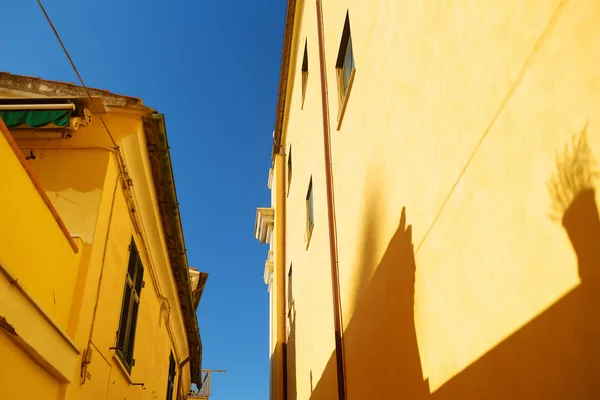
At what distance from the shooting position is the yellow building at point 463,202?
2.83 meters

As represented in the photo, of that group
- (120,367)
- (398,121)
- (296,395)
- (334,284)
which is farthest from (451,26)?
(296,395)

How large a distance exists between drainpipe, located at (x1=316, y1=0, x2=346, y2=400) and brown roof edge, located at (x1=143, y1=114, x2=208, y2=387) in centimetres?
244

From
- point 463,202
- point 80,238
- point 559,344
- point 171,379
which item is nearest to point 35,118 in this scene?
point 80,238

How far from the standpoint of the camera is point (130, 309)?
26.3ft

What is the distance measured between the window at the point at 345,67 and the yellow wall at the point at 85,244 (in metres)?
2.91

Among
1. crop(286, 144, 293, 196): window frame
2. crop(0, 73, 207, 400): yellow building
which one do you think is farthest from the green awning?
crop(286, 144, 293, 196): window frame

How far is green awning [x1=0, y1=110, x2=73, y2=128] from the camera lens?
6403 millimetres

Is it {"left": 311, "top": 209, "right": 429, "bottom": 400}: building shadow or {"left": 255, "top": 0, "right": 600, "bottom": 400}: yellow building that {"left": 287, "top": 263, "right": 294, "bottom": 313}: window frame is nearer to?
{"left": 255, "top": 0, "right": 600, "bottom": 400}: yellow building

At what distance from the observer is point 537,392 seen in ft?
9.96

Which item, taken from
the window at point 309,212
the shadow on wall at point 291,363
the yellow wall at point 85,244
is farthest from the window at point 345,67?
the shadow on wall at point 291,363

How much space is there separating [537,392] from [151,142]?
238 inches

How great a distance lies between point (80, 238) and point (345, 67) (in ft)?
15.7

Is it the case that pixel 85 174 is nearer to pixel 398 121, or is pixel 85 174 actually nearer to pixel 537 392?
pixel 398 121

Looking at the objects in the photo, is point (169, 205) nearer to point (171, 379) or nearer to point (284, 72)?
point (171, 379)
